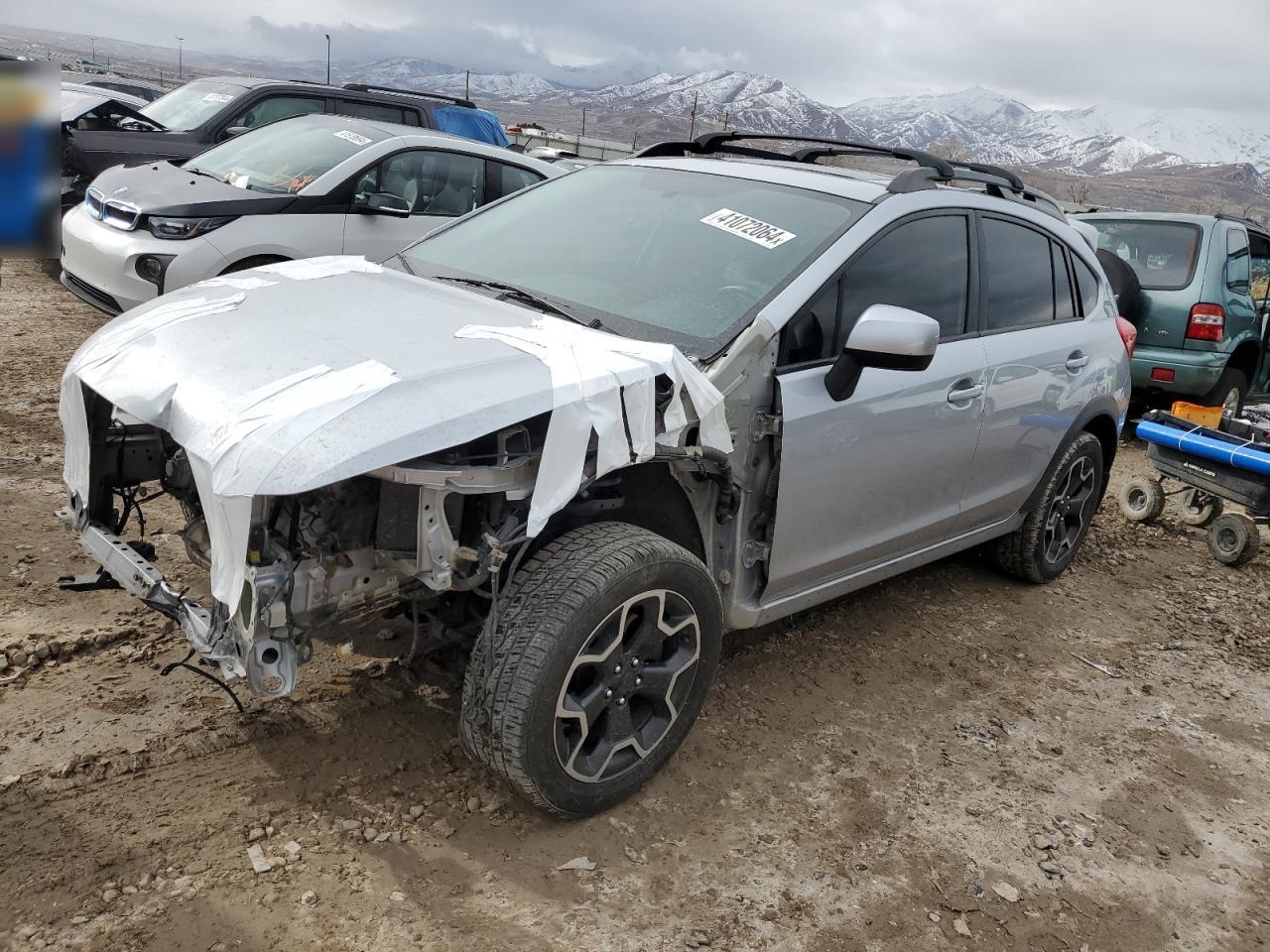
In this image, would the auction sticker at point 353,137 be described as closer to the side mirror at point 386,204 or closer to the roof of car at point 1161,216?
the side mirror at point 386,204

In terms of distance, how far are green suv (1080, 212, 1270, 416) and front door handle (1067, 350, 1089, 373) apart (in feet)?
12.2

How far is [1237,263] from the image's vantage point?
8148mm

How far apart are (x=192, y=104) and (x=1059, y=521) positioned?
832 centimetres

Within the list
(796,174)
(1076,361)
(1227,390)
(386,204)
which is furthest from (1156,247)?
(386,204)

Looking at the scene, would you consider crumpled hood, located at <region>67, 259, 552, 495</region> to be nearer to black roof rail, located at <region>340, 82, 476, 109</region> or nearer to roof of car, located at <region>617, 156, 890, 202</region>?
roof of car, located at <region>617, 156, 890, 202</region>

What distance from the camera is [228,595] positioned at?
229cm

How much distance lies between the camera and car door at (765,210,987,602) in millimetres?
3176

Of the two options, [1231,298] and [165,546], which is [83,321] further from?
[1231,298]

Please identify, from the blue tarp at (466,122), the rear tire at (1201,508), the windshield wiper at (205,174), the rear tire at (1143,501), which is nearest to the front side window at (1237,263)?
the rear tire at (1201,508)

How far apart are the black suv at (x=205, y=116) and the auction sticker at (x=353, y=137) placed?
1694 millimetres

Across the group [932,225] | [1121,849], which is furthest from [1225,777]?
[932,225]

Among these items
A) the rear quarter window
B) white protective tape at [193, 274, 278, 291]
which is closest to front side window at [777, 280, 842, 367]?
white protective tape at [193, 274, 278, 291]

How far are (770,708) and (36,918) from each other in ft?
7.49

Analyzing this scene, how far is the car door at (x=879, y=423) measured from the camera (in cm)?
318
